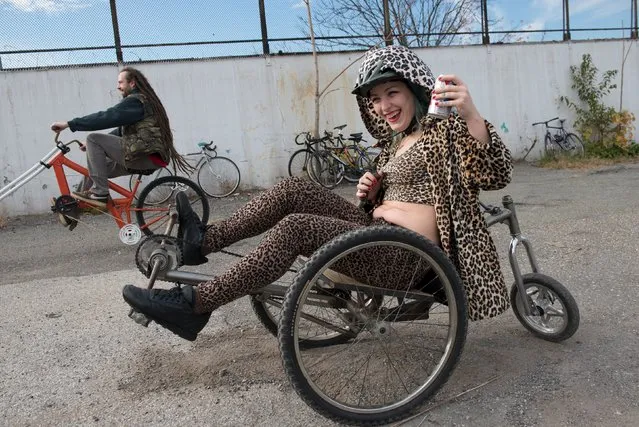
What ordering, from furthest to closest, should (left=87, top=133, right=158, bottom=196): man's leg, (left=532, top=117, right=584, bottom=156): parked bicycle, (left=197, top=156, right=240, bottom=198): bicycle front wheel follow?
(left=532, top=117, right=584, bottom=156): parked bicycle < (left=197, top=156, right=240, bottom=198): bicycle front wheel < (left=87, top=133, right=158, bottom=196): man's leg

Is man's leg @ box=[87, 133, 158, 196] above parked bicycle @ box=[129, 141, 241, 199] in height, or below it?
above

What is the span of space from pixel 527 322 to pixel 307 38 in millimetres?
8335

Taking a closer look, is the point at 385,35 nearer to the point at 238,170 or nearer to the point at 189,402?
the point at 238,170

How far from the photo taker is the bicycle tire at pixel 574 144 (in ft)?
39.1

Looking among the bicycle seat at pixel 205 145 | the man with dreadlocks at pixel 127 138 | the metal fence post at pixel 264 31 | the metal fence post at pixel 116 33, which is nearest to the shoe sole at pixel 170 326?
the man with dreadlocks at pixel 127 138

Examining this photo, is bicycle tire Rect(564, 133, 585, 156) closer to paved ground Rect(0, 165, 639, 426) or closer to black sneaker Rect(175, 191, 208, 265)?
paved ground Rect(0, 165, 639, 426)

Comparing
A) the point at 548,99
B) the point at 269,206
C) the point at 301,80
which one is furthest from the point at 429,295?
the point at 548,99

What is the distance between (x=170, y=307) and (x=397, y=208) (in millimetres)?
1017

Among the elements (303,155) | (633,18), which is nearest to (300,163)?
(303,155)

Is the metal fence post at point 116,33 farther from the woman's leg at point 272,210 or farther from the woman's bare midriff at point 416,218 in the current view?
the woman's bare midriff at point 416,218

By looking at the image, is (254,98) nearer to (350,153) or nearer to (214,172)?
(214,172)

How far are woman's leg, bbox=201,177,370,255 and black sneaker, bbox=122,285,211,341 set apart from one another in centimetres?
33

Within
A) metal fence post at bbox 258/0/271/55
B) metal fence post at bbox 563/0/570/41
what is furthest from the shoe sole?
metal fence post at bbox 563/0/570/41

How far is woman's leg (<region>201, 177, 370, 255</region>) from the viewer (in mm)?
2305
